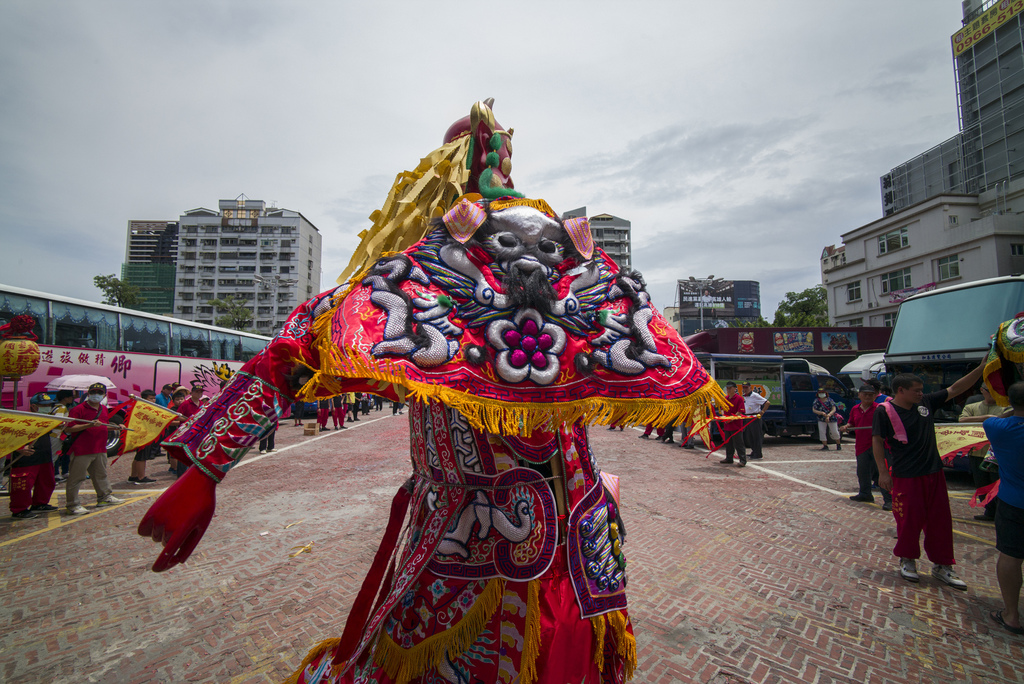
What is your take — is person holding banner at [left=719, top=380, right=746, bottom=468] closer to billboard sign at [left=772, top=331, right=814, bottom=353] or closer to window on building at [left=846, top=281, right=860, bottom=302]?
billboard sign at [left=772, top=331, right=814, bottom=353]

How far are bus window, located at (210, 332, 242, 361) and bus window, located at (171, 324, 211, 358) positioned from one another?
393 millimetres

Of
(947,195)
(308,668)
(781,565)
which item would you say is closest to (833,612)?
(781,565)

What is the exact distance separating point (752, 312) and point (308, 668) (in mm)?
89821

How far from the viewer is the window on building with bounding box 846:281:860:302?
1346 inches

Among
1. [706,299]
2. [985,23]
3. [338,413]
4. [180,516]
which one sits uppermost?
[985,23]

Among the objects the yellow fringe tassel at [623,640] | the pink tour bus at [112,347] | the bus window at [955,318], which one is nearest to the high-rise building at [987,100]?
the bus window at [955,318]

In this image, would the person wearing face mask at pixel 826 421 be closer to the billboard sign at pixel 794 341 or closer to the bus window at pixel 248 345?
the billboard sign at pixel 794 341

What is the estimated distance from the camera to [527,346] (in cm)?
149

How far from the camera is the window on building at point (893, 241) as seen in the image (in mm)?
30047

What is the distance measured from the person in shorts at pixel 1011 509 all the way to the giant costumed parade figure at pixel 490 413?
346 centimetres

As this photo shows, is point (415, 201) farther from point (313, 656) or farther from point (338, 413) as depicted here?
point (338, 413)

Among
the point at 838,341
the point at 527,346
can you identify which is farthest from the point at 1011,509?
the point at 838,341

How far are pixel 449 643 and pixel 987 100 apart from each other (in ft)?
156

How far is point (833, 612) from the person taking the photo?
11.6 feet
